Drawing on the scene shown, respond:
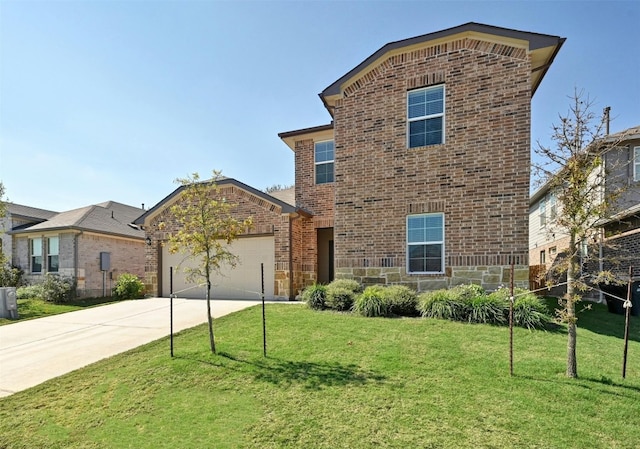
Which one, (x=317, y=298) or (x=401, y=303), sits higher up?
(x=401, y=303)

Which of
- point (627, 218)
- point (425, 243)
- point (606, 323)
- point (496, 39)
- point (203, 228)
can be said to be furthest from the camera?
point (627, 218)

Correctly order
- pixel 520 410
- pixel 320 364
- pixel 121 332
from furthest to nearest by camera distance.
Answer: pixel 121 332 < pixel 320 364 < pixel 520 410

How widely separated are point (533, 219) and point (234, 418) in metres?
23.8

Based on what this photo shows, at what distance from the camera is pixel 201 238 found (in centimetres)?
634

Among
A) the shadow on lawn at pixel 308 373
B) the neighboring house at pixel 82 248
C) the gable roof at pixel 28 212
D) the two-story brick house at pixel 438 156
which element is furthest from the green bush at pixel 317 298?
the gable roof at pixel 28 212

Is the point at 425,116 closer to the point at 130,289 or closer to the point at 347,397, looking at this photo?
the point at 347,397

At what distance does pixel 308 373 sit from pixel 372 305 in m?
3.50

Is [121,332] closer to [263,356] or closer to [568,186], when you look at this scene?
[263,356]

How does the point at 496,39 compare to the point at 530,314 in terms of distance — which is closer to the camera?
the point at 530,314

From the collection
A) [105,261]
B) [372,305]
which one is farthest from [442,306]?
[105,261]

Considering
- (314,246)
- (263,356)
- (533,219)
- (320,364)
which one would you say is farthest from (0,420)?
(533,219)

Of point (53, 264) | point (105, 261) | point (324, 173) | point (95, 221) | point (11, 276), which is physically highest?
point (324, 173)

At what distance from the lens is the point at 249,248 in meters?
13.3

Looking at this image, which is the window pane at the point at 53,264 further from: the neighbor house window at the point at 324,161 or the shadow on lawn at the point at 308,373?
the shadow on lawn at the point at 308,373
